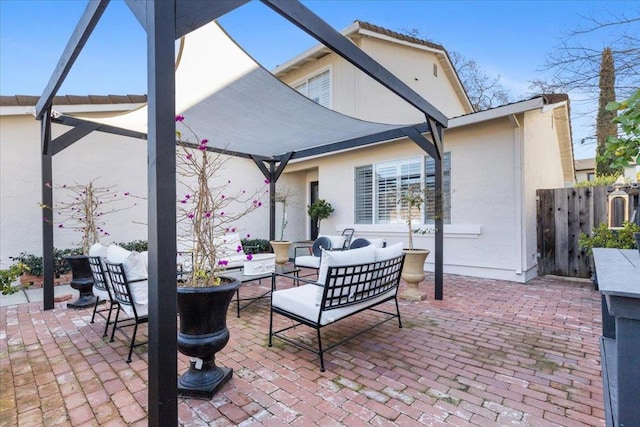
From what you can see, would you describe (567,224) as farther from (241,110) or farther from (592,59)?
(241,110)

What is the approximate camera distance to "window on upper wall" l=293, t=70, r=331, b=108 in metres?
9.41

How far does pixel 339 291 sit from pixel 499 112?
16.8 feet

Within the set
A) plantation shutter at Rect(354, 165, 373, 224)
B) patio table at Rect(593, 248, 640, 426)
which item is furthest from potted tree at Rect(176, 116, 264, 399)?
plantation shutter at Rect(354, 165, 373, 224)

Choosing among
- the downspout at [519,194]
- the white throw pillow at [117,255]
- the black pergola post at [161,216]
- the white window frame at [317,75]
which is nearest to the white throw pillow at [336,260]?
the black pergola post at [161,216]

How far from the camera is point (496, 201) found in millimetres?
6270

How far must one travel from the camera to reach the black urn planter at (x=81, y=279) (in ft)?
15.2

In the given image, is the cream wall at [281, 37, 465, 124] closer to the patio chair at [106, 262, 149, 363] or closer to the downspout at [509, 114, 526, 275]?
the downspout at [509, 114, 526, 275]

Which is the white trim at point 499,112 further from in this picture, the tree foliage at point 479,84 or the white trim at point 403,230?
the tree foliage at point 479,84

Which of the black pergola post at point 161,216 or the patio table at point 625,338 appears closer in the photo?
the patio table at point 625,338

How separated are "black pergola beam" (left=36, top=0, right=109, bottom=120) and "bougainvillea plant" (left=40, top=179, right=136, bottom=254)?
2.14 meters

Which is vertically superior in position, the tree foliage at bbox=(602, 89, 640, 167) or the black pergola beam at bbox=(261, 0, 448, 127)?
the black pergola beam at bbox=(261, 0, 448, 127)

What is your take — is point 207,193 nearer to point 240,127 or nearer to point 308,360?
point 308,360

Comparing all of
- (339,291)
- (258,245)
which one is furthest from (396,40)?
(339,291)

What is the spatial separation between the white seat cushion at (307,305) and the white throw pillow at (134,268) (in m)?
1.36
